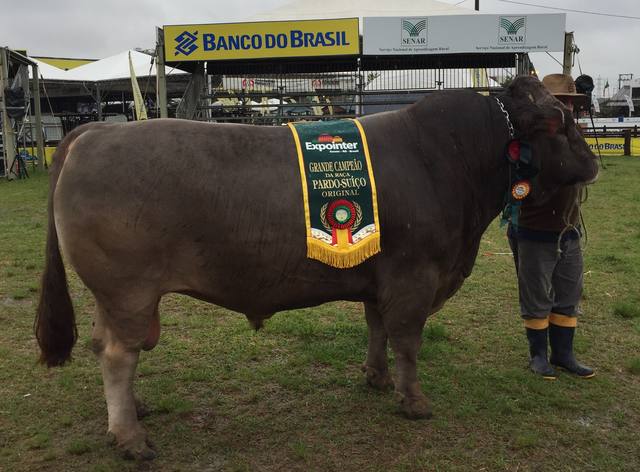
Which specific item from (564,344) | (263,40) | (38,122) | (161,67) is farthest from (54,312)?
(38,122)

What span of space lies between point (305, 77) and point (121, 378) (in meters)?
17.1

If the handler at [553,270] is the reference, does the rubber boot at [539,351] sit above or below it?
below

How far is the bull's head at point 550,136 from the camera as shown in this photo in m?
3.60

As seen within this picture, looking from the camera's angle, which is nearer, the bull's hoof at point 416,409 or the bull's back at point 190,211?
the bull's back at point 190,211

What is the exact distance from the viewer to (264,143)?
11.1 ft

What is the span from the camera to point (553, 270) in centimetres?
440

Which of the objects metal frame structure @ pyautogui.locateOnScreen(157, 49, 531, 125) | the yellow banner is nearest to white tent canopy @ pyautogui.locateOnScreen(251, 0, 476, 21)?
metal frame structure @ pyautogui.locateOnScreen(157, 49, 531, 125)

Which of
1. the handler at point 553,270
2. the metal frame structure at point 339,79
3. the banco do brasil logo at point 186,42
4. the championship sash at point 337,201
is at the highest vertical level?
the banco do brasil logo at point 186,42

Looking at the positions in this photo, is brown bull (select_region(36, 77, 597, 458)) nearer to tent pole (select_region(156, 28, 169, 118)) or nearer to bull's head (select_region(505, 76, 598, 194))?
bull's head (select_region(505, 76, 598, 194))

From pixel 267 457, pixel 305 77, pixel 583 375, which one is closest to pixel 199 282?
pixel 267 457

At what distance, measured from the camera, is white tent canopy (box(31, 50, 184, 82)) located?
26547 millimetres

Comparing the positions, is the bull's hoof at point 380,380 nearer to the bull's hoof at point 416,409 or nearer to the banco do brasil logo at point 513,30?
the bull's hoof at point 416,409

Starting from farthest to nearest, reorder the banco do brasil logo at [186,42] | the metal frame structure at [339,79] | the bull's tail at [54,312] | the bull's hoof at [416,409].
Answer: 1. the metal frame structure at [339,79]
2. the banco do brasil logo at [186,42]
3. the bull's hoof at [416,409]
4. the bull's tail at [54,312]

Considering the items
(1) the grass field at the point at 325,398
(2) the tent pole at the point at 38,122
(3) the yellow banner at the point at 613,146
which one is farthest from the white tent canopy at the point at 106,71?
(1) the grass field at the point at 325,398
